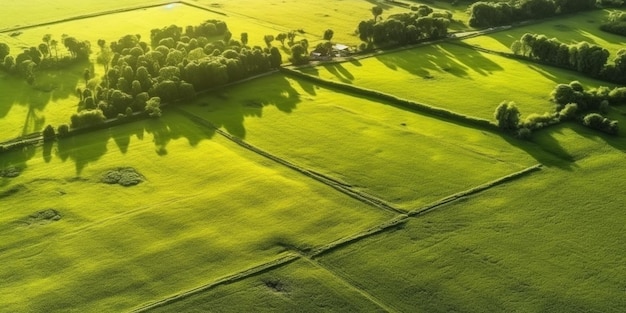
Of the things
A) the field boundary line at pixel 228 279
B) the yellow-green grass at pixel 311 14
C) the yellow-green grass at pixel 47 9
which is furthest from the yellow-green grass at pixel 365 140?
the yellow-green grass at pixel 47 9

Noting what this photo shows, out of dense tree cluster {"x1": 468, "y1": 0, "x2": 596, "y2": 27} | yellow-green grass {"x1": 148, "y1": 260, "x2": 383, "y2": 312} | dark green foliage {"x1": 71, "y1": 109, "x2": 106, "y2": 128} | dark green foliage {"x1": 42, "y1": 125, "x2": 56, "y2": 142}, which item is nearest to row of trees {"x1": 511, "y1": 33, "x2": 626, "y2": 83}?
dense tree cluster {"x1": 468, "y1": 0, "x2": 596, "y2": 27}

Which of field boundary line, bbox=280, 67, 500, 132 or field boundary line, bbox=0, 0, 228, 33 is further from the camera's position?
field boundary line, bbox=0, 0, 228, 33

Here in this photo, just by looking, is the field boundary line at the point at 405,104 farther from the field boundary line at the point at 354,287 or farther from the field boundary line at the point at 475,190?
the field boundary line at the point at 354,287

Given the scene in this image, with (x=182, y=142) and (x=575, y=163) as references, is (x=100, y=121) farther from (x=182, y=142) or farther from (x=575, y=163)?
(x=575, y=163)

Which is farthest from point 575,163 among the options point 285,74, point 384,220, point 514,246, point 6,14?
point 6,14

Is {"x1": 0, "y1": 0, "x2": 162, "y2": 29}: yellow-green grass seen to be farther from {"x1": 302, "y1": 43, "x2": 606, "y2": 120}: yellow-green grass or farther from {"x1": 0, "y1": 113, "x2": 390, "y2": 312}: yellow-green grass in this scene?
{"x1": 0, "y1": 113, "x2": 390, "y2": 312}: yellow-green grass

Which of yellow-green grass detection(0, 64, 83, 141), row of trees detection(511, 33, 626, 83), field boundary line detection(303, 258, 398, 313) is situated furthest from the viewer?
row of trees detection(511, 33, 626, 83)
